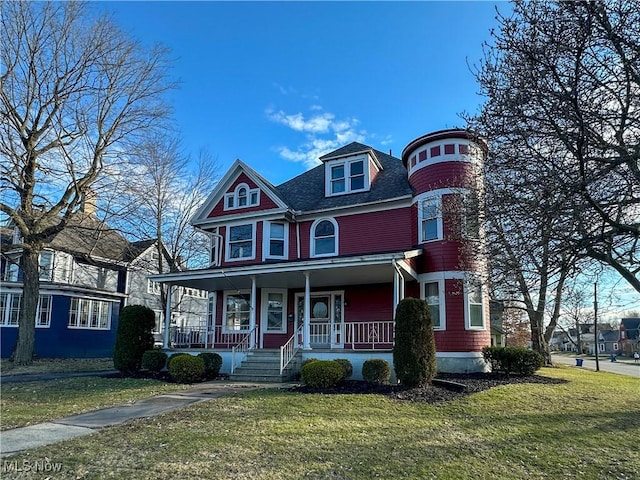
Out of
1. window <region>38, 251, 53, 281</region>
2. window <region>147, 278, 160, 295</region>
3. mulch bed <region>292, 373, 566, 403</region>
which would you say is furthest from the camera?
window <region>147, 278, 160, 295</region>

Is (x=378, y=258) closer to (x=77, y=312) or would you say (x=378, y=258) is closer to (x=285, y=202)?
(x=285, y=202)

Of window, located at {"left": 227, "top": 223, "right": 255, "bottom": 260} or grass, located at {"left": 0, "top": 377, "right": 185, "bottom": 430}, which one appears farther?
window, located at {"left": 227, "top": 223, "right": 255, "bottom": 260}

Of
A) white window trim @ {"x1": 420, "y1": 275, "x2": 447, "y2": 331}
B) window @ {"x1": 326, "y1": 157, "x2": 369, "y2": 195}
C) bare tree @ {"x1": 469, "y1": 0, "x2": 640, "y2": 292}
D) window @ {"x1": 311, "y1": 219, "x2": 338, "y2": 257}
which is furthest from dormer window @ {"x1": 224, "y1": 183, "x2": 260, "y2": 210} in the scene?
bare tree @ {"x1": 469, "y1": 0, "x2": 640, "y2": 292}

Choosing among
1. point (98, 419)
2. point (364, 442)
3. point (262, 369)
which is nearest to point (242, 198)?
point (262, 369)

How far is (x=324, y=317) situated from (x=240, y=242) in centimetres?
466

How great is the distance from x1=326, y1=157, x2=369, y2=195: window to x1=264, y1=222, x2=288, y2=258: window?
2.40 m

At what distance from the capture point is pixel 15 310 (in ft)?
79.5

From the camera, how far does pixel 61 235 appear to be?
2633 cm

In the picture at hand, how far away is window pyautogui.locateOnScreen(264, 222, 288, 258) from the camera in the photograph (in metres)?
17.2

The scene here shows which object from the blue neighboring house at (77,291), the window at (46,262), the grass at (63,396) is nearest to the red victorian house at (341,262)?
the grass at (63,396)

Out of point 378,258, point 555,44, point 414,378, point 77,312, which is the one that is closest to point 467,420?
point 414,378

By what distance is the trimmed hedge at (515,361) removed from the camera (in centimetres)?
1327

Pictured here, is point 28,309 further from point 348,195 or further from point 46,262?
point 348,195

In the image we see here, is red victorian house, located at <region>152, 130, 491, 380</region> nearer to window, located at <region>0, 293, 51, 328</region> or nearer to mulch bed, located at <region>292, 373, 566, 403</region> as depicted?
mulch bed, located at <region>292, 373, 566, 403</region>
